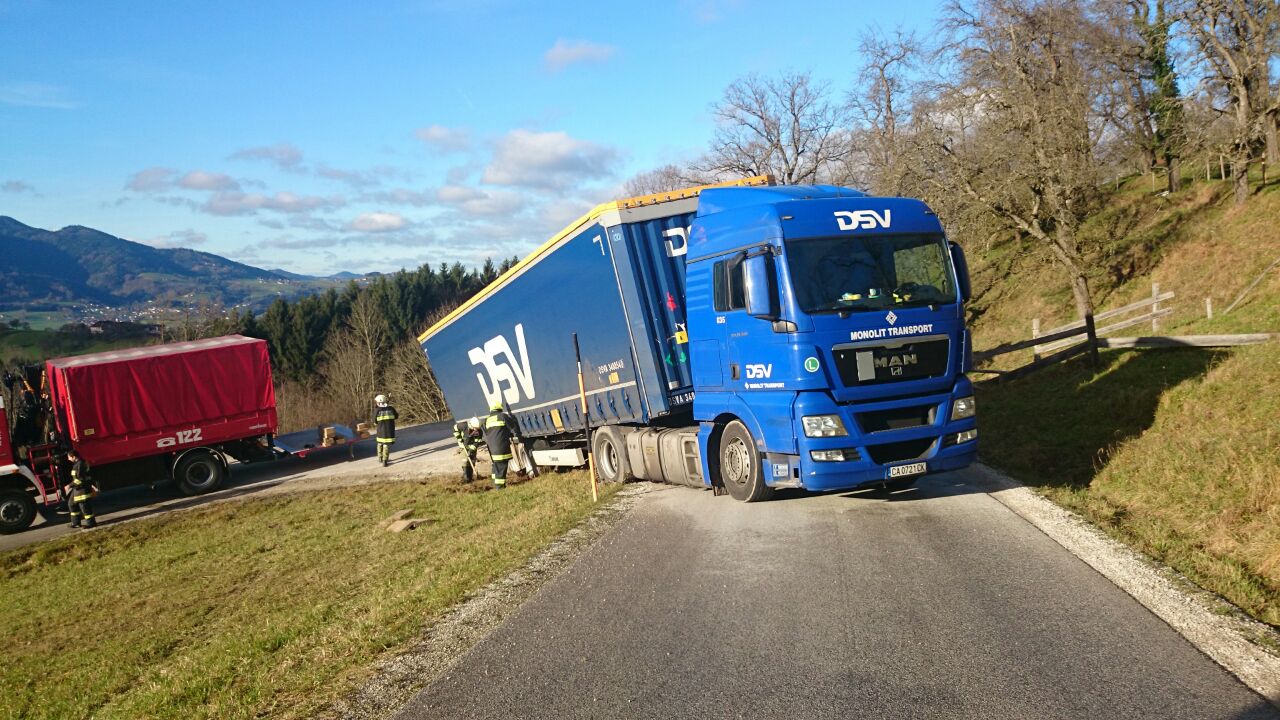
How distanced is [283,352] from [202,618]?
206 ft

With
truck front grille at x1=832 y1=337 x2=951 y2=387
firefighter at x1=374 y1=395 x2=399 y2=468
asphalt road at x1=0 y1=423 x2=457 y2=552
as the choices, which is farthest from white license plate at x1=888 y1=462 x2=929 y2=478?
firefighter at x1=374 y1=395 x2=399 y2=468

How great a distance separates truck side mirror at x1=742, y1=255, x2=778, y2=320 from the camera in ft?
29.2

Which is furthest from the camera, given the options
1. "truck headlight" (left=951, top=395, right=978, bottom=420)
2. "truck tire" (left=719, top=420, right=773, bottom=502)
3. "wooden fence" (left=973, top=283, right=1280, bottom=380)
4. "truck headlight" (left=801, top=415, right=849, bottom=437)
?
"wooden fence" (left=973, top=283, right=1280, bottom=380)

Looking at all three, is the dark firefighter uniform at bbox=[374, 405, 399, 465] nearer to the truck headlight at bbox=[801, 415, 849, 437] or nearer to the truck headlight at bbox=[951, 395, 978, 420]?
the truck headlight at bbox=[801, 415, 849, 437]

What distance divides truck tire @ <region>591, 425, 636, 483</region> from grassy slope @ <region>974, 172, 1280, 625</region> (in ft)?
17.0

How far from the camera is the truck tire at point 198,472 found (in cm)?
2197

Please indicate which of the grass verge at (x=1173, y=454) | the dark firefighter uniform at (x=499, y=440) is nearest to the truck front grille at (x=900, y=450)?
the grass verge at (x=1173, y=454)

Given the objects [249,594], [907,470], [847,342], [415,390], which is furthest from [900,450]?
[415,390]

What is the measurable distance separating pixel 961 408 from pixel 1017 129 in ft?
57.5

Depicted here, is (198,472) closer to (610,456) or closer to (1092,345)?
Answer: (610,456)

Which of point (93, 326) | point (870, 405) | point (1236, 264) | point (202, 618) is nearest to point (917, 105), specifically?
point (1236, 264)

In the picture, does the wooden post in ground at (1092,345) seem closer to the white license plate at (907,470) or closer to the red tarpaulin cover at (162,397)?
the white license plate at (907,470)

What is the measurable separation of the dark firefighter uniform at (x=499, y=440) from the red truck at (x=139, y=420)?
9785mm

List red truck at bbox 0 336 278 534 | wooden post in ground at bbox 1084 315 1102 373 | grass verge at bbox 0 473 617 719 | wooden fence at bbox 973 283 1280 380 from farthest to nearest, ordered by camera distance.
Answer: red truck at bbox 0 336 278 534
wooden post in ground at bbox 1084 315 1102 373
wooden fence at bbox 973 283 1280 380
grass verge at bbox 0 473 617 719
